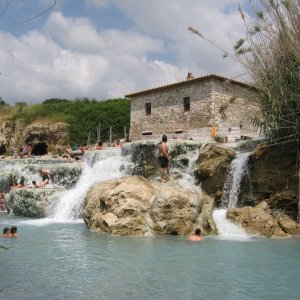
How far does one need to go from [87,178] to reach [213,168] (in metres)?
6.94

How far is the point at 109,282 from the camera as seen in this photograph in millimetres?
6430

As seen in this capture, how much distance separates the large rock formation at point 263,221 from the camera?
37.7ft

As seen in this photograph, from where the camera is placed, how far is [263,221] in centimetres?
1163

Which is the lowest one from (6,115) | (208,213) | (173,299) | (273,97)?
(173,299)

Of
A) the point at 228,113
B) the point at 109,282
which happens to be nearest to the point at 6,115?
the point at 228,113

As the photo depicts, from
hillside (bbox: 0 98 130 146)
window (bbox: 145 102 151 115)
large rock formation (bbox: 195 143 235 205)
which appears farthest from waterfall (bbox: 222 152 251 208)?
hillside (bbox: 0 98 130 146)

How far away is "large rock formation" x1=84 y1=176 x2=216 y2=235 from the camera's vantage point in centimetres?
1141

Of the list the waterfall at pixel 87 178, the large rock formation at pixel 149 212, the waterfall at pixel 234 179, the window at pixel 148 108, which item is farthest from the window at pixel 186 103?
the large rock formation at pixel 149 212

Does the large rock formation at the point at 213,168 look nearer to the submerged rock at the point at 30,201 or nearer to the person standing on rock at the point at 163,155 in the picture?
the person standing on rock at the point at 163,155

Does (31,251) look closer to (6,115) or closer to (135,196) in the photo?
(135,196)

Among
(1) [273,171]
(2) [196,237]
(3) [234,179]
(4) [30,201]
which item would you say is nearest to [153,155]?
(3) [234,179]

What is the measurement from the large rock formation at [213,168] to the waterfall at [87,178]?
13.5 feet

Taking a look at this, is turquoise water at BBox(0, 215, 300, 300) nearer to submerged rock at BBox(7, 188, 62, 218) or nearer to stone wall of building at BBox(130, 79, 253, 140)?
submerged rock at BBox(7, 188, 62, 218)

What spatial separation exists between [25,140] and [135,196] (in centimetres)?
2949
